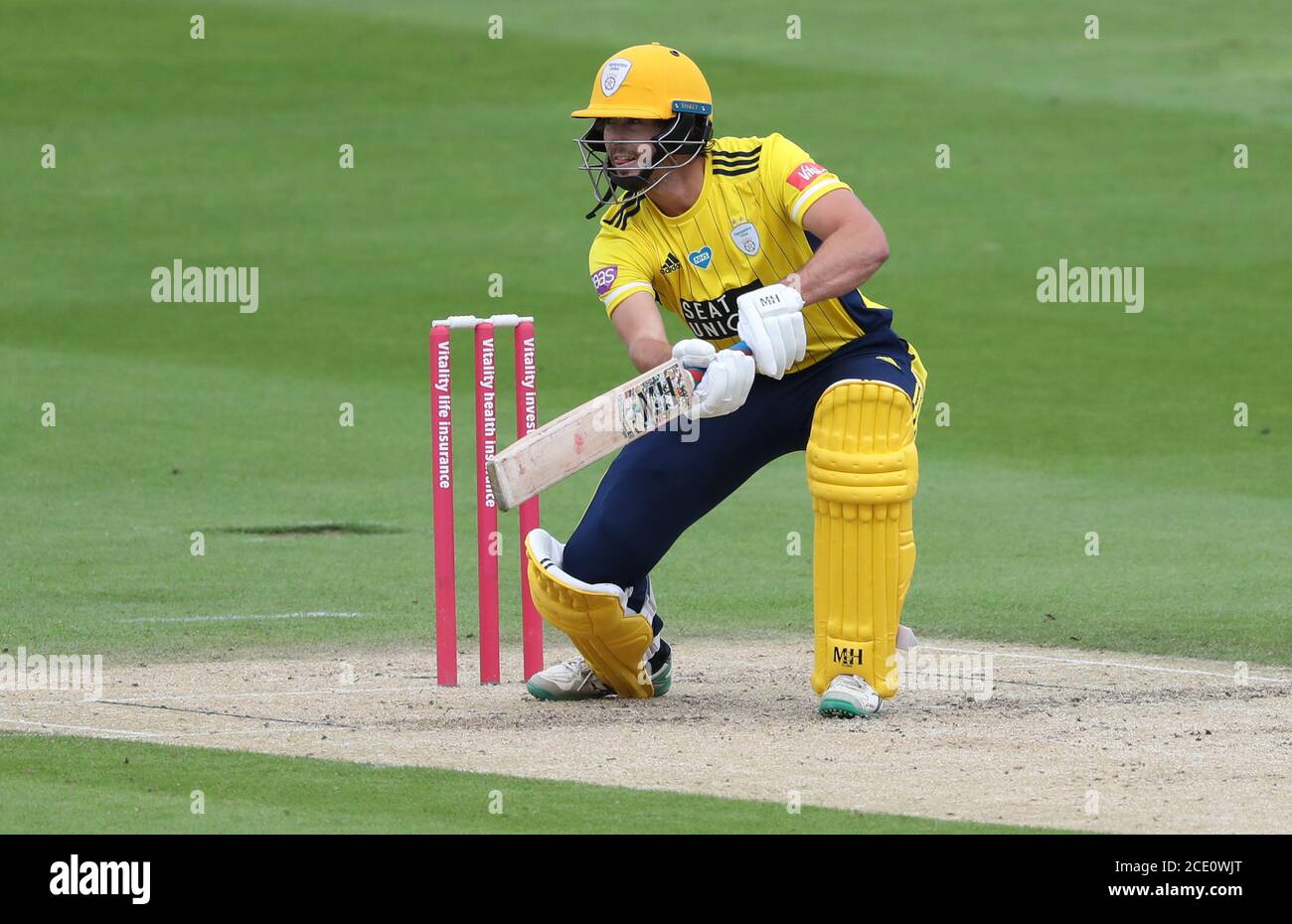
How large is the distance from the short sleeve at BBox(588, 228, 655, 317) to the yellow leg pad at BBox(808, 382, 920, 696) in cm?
68

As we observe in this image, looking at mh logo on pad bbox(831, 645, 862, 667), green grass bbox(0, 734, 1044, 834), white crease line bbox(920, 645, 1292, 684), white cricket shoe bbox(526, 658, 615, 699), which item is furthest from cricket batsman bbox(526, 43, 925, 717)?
white crease line bbox(920, 645, 1292, 684)

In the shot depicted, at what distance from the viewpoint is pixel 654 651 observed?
6930mm

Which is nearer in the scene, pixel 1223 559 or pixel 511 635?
pixel 511 635

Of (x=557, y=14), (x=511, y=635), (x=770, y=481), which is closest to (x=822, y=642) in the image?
(x=511, y=635)

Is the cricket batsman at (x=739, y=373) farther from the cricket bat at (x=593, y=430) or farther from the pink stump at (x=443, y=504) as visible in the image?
the pink stump at (x=443, y=504)

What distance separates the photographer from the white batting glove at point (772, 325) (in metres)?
6.09

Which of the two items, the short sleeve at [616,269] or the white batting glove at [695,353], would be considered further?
the short sleeve at [616,269]

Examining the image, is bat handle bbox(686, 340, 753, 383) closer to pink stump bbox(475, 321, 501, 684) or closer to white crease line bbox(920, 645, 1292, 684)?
pink stump bbox(475, 321, 501, 684)

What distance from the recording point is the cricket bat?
6.19m

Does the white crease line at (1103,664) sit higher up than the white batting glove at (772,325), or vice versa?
the white batting glove at (772,325)

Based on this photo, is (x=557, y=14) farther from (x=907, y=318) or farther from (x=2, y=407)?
(x=2, y=407)

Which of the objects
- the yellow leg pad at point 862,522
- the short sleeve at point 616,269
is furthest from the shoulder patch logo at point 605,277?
the yellow leg pad at point 862,522

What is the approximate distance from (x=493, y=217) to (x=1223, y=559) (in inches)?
450

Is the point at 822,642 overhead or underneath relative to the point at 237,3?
underneath
